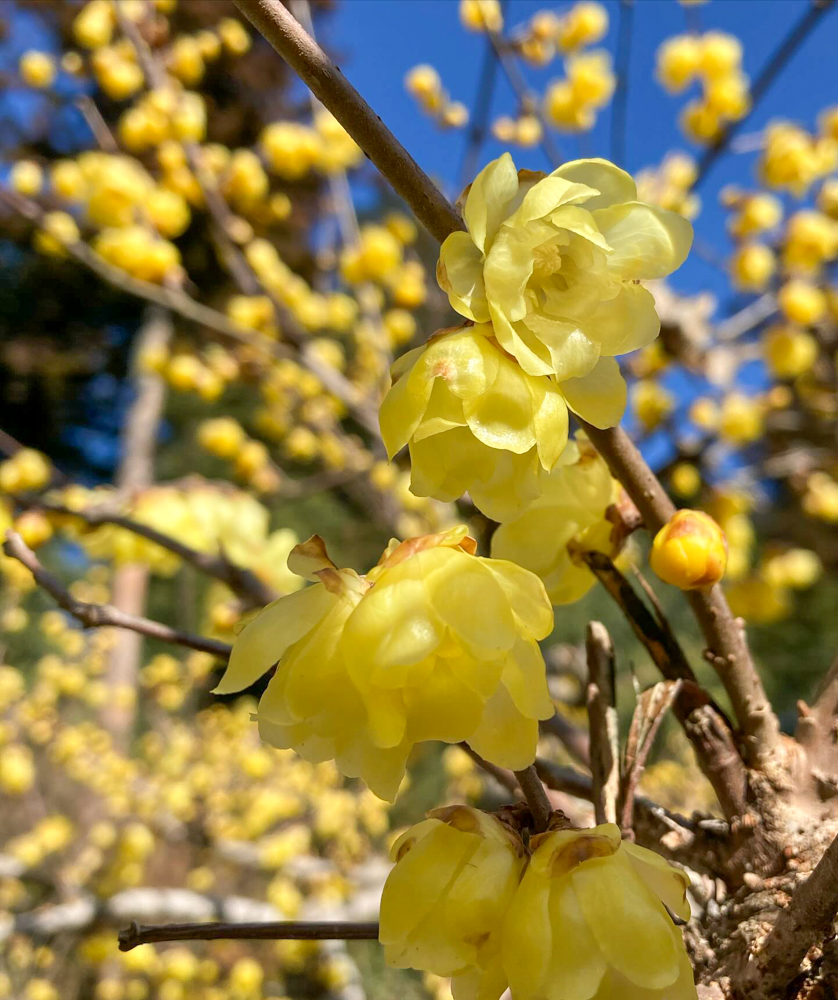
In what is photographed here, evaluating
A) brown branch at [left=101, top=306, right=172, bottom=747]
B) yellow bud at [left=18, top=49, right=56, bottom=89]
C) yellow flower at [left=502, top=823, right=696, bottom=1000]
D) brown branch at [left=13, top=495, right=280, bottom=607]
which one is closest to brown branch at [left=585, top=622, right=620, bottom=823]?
yellow flower at [left=502, top=823, right=696, bottom=1000]

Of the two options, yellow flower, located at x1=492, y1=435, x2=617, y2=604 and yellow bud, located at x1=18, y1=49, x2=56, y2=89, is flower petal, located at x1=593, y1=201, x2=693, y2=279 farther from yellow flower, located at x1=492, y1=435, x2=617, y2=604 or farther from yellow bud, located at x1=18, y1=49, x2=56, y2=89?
yellow bud, located at x1=18, y1=49, x2=56, y2=89

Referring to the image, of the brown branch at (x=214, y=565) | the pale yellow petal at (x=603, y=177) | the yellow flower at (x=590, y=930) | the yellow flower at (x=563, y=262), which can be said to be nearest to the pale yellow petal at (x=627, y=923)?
the yellow flower at (x=590, y=930)

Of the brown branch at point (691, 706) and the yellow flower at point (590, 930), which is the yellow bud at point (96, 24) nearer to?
the brown branch at point (691, 706)

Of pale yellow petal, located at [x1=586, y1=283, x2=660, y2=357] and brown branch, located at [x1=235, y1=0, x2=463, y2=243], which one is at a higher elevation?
brown branch, located at [x1=235, y1=0, x2=463, y2=243]

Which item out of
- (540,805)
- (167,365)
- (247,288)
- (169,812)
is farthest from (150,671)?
(540,805)

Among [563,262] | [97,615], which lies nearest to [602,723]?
[563,262]

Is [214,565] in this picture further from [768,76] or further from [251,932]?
[768,76]

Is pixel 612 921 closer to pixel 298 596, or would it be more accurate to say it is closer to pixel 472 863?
pixel 472 863
